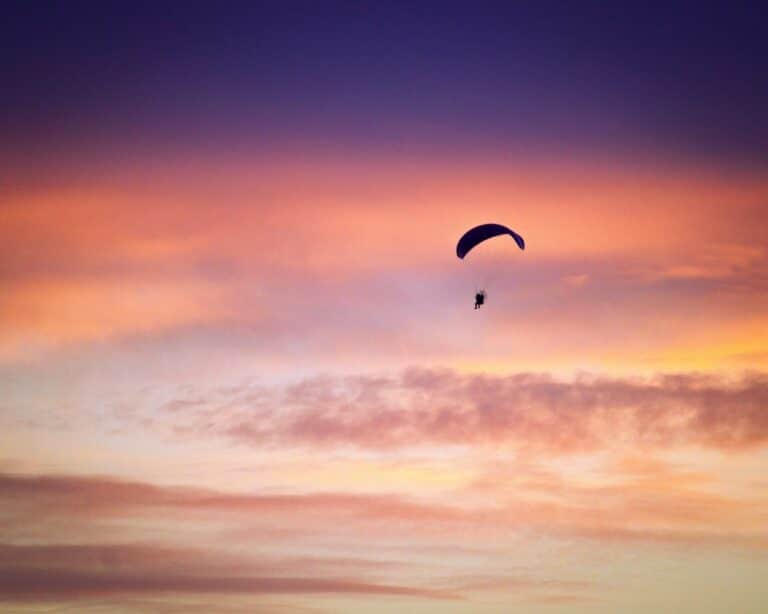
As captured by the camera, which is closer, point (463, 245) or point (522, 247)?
point (522, 247)

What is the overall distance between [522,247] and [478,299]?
24.2 feet

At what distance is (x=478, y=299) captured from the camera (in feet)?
321

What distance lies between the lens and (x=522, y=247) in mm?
92312

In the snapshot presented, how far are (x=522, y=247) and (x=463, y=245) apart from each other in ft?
23.7

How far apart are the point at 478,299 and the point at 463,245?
14.5 feet

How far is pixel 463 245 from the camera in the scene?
323 ft
